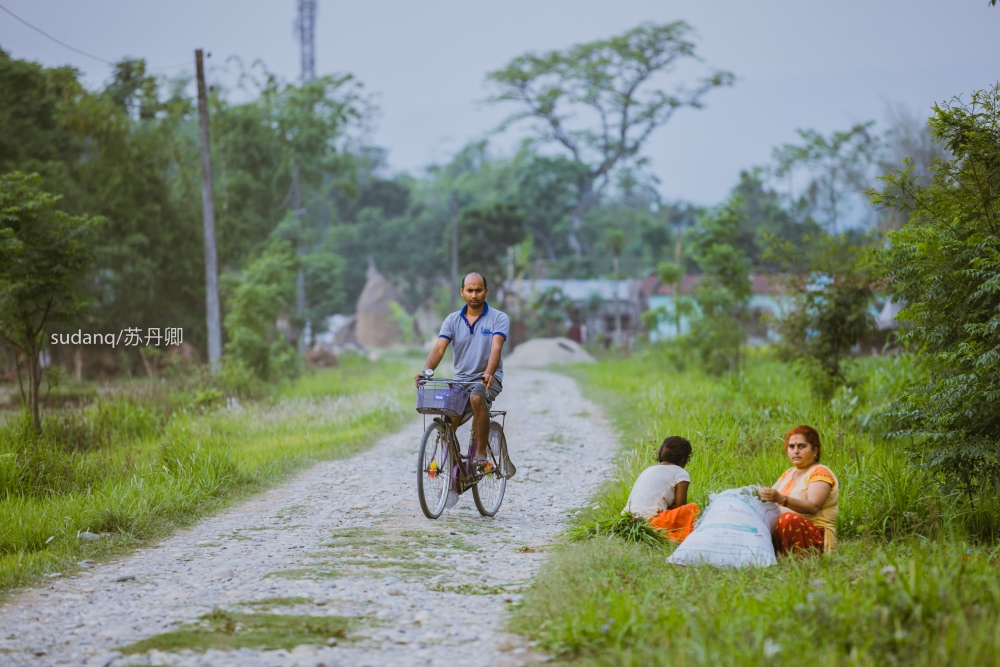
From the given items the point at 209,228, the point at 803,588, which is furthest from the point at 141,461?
the point at 209,228

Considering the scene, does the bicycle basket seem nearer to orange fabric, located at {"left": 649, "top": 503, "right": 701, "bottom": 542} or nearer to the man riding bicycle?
the man riding bicycle

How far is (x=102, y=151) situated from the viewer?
24.2 m

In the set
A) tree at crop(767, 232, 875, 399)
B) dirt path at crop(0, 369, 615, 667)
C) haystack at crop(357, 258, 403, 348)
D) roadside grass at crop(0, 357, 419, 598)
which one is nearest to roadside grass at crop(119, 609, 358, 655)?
dirt path at crop(0, 369, 615, 667)

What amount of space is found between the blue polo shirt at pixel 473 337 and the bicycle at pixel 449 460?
204 mm

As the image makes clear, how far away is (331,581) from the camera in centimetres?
591

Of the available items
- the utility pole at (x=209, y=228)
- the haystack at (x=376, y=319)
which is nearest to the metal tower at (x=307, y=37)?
the haystack at (x=376, y=319)

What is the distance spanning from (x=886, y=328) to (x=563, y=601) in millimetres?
19622

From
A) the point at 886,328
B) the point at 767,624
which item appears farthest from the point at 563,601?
the point at 886,328

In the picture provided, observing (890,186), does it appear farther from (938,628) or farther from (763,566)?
(938,628)

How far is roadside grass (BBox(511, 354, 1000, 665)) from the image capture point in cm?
416

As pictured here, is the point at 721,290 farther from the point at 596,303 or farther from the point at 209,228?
the point at 596,303

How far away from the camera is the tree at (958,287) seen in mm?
6891

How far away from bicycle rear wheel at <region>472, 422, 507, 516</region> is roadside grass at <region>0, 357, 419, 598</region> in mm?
2536

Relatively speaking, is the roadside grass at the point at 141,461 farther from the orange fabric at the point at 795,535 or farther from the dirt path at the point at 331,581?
the orange fabric at the point at 795,535
